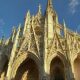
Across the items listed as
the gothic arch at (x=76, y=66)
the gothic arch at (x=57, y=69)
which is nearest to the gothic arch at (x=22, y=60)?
the gothic arch at (x=57, y=69)

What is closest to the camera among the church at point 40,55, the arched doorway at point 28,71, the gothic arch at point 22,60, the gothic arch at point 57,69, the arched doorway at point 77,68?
the church at point 40,55

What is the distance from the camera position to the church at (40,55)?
18.3 metres

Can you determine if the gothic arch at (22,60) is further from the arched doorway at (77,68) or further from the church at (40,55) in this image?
the arched doorway at (77,68)

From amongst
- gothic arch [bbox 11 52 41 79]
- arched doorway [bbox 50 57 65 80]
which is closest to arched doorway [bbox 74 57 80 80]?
arched doorway [bbox 50 57 65 80]

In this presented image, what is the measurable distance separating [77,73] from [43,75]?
4108mm

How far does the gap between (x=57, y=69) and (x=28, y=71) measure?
9.29 ft

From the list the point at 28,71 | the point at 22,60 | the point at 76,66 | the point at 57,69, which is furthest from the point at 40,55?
the point at 76,66

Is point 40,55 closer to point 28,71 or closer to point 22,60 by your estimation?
point 22,60

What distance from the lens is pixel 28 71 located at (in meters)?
20.4

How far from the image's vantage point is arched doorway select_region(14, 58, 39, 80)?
65.5ft

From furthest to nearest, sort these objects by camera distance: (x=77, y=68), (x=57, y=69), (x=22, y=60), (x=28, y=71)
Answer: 1. (x=28, y=71)
2. (x=77, y=68)
3. (x=57, y=69)
4. (x=22, y=60)

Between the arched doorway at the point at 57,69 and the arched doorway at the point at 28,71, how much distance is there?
156 cm

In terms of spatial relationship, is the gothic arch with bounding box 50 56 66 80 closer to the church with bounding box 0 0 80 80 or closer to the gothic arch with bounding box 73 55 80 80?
the church with bounding box 0 0 80 80

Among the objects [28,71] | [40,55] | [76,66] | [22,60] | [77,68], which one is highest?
[40,55]
